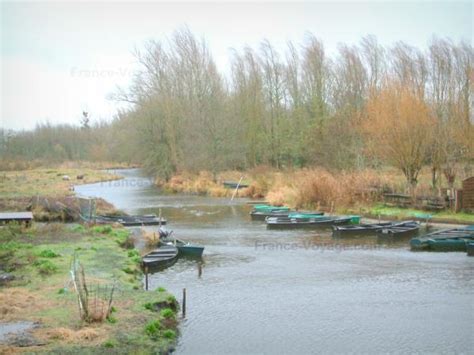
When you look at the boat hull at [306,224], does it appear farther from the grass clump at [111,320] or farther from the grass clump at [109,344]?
the grass clump at [109,344]

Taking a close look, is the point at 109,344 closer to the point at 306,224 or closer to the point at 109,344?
the point at 109,344

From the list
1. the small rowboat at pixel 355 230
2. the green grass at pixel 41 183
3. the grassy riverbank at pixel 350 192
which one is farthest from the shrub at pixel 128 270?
the green grass at pixel 41 183

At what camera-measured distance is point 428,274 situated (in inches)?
801

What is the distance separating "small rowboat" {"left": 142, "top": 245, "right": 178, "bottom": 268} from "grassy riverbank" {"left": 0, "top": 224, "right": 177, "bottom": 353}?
18.4 inches

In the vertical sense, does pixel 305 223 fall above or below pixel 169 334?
above

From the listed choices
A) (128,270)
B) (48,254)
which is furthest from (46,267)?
(128,270)

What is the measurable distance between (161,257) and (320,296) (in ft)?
23.7

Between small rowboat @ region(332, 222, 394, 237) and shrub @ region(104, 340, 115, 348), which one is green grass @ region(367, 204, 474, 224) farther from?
shrub @ region(104, 340, 115, 348)

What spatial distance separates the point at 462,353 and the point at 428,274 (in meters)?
7.66

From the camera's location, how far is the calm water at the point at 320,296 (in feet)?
44.6

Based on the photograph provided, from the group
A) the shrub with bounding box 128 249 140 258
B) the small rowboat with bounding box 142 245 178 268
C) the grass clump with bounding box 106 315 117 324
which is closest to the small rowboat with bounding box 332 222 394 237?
the small rowboat with bounding box 142 245 178 268

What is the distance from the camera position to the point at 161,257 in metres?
22.2

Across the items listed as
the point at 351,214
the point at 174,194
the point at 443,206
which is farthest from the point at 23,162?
the point at 443,206

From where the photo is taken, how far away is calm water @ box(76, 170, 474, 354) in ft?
44.6
